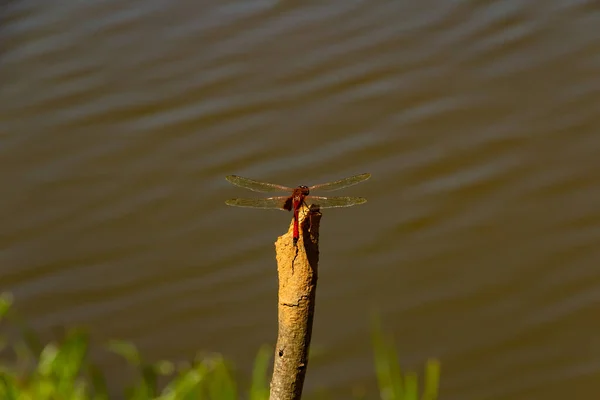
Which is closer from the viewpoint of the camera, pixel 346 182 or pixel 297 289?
pixel 297 289

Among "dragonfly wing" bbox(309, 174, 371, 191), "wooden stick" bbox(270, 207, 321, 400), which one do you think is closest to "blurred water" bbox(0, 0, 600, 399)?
"dragonfly wing" bbox(309, 174, 371, 191)

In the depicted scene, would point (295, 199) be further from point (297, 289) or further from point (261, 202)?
point (297, 289)

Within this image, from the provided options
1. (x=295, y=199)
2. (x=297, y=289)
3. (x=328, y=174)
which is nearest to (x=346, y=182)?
(x=295, y=199)

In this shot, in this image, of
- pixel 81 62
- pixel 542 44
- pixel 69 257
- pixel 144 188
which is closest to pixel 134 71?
pixel 81 62

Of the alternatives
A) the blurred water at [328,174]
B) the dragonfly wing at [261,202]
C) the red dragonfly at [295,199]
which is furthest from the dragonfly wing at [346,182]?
the blurred water at [328,174]

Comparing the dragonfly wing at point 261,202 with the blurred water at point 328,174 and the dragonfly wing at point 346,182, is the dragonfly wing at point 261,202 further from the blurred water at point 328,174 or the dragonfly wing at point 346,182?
the blurred water at point 328,174

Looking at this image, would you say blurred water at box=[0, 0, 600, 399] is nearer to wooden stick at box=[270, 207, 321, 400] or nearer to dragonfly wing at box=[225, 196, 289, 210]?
dragonfly wing at box=[225, 196, 289, 210]
